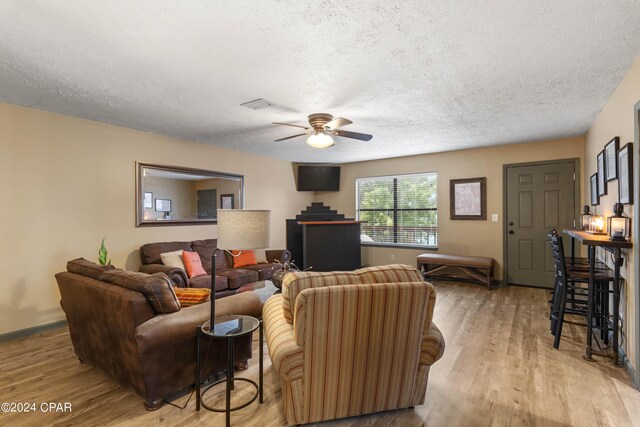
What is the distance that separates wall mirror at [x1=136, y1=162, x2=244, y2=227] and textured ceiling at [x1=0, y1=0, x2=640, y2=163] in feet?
2.93

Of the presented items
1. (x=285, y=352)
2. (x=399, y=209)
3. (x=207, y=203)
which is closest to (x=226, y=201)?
(x=207, y=203)

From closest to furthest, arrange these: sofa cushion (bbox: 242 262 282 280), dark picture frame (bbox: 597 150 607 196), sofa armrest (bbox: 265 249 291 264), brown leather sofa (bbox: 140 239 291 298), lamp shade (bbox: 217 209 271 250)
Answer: lamp shade (bbox: 217 209 271 250), dark picture frame (bbox: 597 150 607 196), brown leather sofa (bbox: 140 239 291 298), sofa cushion (bbox: 242 262 282 280), sofa armrest (bbox: 265 249 291 264)

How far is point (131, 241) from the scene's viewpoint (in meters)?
4.25

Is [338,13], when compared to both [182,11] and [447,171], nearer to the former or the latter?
[182,11]

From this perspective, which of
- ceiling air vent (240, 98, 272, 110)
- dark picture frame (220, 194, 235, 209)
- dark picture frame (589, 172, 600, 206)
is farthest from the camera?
dark picture frame (220, 194, 235, 209)

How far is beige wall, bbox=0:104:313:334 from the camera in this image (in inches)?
129

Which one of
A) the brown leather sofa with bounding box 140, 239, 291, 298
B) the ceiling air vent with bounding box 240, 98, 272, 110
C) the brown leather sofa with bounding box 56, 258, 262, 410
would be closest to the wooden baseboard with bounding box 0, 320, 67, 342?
the brown leather sofa with bounding box 140, 239, 291, 298

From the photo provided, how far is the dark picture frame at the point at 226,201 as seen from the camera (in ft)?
17.7

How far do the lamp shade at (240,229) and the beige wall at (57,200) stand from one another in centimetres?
268

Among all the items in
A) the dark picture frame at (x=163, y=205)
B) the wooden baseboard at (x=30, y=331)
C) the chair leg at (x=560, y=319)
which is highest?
the dark picture frame at (x=163, y=205)

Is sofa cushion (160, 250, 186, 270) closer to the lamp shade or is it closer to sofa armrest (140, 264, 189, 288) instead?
sofa armrest (140, 264, 189, 288)

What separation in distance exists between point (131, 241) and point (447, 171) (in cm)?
528

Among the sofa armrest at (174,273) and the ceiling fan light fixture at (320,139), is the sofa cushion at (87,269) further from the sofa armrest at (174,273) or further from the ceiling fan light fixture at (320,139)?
the ceiling fan light fixture at (320,139)

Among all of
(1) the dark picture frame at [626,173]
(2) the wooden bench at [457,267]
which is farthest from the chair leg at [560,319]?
(2) the wooden bench at [457,267]
